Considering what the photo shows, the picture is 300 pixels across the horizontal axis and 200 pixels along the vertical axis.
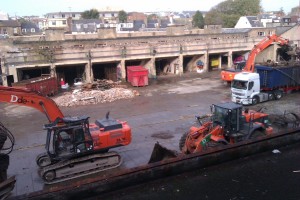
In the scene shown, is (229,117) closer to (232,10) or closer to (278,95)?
(278,95)

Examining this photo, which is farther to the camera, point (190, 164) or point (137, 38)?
point (137, 38)

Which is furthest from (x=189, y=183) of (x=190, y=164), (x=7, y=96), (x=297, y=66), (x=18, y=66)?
(x=18, y=66)

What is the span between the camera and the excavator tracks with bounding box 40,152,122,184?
1207cm

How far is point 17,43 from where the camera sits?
1302 inches

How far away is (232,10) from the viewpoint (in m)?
100

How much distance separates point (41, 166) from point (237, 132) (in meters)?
8.05

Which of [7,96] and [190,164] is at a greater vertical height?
[7,96]

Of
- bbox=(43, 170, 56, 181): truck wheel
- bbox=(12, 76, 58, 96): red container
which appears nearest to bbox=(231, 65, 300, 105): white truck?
bbox=(43, 170, 56, 181): truck wheel

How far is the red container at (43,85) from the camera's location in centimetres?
2580

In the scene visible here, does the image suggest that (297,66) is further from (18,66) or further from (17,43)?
(17,43)

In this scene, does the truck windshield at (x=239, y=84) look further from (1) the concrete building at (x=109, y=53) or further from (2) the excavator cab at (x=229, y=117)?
(1) the concrete building at (x=109, y=53)

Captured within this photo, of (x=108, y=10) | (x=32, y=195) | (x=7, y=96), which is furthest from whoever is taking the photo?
(x=108, y=10)

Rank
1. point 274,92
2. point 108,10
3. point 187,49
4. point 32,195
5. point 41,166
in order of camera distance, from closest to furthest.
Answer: point 32,195 → point 41,166 → point 274,92 → point 187,49 → point 108,10

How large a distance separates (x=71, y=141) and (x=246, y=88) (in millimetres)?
14931
